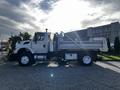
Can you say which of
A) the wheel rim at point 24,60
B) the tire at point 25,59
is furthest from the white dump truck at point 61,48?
the wheel rim at point 24,60

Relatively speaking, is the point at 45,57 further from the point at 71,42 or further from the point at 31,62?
the point at 71,42

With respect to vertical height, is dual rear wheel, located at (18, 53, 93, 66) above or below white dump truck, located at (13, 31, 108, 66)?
below

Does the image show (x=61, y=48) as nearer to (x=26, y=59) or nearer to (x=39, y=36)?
(x=39, y=36)

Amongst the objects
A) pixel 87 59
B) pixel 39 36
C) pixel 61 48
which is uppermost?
pixel 39 36

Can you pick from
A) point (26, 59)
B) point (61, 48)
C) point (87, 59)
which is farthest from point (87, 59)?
point (26, 59)

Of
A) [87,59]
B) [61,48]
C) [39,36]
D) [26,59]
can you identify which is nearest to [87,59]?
[87,59]

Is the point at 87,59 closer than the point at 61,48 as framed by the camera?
No

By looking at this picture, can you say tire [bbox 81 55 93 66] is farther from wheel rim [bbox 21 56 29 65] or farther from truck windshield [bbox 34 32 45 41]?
wheel rim [bbox 21 56 29 65]

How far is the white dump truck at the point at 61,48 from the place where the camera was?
17.3m

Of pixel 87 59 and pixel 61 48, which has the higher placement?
pixel 61 48

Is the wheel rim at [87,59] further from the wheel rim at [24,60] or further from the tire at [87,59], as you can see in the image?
the wheel rim at [24,60]

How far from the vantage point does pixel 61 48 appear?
17219 mm

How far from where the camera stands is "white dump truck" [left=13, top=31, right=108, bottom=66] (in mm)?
17312

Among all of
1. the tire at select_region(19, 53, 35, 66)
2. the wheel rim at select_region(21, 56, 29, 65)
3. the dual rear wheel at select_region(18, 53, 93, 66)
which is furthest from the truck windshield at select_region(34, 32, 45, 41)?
the wheel rim at select_region(21, 56, 29, 65)
